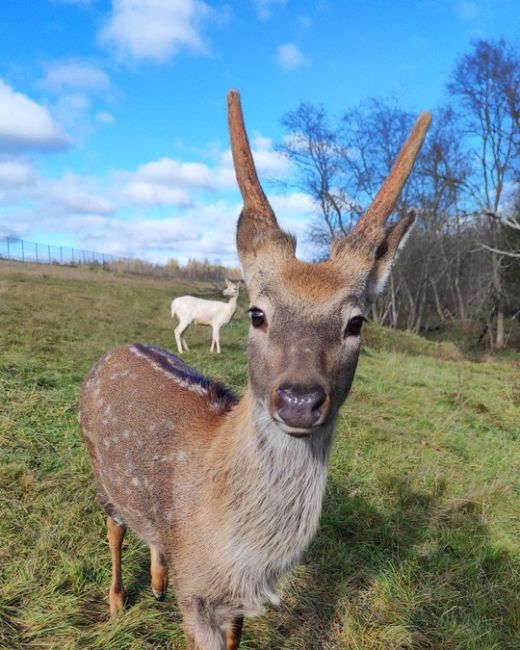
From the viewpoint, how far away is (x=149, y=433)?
9.82 feet

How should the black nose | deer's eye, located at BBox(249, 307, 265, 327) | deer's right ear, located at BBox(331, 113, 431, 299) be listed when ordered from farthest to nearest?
deer's right ear, located at BBox(331, 113, 431, 299) < deer's eye, located at BBox(249, 307, 265, 327) < the black nose

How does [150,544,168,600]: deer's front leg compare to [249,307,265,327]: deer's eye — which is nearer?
[249,307,265,327]: deer's eye

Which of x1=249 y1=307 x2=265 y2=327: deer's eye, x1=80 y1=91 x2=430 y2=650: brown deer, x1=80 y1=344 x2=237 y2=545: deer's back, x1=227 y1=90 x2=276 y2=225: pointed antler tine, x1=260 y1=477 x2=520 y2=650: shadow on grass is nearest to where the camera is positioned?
x1=80 y1=91 x2=430 y2=650: brown deer

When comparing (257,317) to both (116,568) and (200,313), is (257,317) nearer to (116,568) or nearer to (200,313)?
(116,568)

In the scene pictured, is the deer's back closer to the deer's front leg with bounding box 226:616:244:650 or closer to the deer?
the deer's front leg with bounding box 226:616:244:650

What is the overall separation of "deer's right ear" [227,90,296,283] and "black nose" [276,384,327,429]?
0.78m

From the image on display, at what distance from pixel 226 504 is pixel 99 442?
4.15ft

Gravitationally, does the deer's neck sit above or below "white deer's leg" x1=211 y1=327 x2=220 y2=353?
above

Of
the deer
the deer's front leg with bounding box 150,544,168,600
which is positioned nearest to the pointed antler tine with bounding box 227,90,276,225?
the deer's front leg with bounding box 150,544,168,600

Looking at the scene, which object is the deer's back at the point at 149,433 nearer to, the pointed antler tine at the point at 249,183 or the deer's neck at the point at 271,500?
the deer's neck at the point at 271,500

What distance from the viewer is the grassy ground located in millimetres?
3256

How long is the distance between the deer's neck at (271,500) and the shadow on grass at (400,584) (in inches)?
45.6

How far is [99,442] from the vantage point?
3.40 m

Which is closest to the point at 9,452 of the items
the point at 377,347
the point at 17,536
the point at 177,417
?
the point at 17,536
